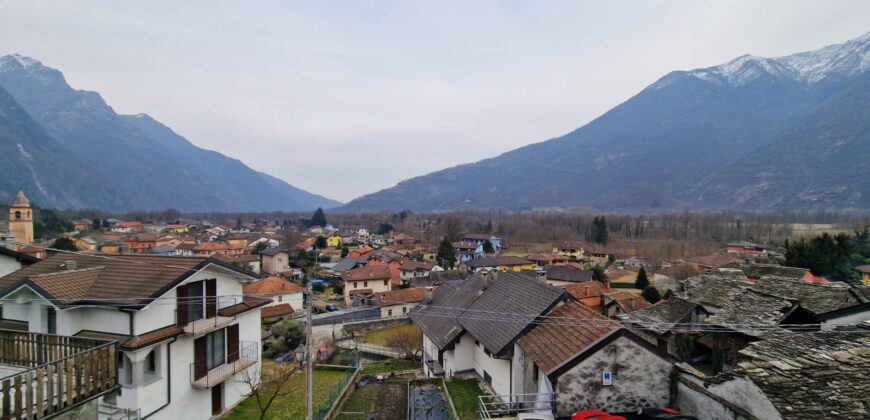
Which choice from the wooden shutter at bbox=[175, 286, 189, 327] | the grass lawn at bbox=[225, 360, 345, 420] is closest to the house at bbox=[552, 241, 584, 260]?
the grass lawn at bbox=[225, 360, 345, 420]

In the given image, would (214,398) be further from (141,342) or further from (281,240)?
(281,240)

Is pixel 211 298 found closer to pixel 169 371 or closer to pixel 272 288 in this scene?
pixel 169 371

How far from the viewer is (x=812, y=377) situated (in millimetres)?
8922

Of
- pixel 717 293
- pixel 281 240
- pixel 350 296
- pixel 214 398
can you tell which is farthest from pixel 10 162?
pixel 717 293

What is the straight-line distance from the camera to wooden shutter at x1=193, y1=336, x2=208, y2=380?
15.1m

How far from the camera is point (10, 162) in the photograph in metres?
192

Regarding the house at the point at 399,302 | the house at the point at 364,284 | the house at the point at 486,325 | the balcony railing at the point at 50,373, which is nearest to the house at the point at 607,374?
the house at the point at 486,325

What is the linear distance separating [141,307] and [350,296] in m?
44.3

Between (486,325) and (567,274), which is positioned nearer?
(486,325)

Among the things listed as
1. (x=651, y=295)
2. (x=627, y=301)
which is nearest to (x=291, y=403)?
(x=627, y=301)

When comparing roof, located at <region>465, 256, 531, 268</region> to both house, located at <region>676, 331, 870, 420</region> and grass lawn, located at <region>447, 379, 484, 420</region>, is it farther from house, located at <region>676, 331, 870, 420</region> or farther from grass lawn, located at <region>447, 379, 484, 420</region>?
house, located at <region>676, 331, 870, 420</region>

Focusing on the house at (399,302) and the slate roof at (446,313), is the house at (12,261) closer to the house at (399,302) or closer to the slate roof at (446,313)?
the slate roof at (446,313)

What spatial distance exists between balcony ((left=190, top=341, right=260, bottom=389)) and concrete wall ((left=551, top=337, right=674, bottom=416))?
39.9 feet

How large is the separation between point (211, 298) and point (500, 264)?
63597 millimetres
